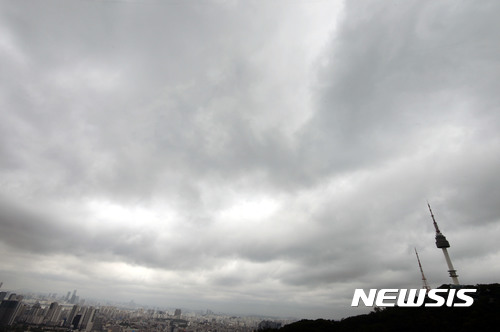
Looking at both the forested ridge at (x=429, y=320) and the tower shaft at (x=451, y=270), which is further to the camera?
the tower shaft at (x=451, y=270)

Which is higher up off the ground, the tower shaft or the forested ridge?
the tower shaft

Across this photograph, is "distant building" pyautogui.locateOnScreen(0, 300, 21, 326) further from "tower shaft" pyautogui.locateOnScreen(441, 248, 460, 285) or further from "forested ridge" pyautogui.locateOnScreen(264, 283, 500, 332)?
"tower shaft" pyautogui.locateOnScreen(441, 248, 460, 285)

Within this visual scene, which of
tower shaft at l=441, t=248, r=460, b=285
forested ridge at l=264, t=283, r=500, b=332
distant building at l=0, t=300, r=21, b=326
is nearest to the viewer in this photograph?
forested ridge at l=264, t=283, r=500, b=332

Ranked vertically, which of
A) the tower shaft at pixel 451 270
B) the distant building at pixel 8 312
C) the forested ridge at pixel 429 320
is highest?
the tower shaft at pixel 451 270

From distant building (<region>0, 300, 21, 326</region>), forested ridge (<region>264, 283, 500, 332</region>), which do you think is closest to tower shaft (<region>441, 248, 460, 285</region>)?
forested ridge (<region>264, 283, 500, 332</region>)

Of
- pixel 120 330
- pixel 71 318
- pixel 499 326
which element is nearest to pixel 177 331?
pixel 120 330

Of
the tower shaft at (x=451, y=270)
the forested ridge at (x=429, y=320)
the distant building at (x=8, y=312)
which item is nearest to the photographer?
the forested ridge at (x=429, y=320)

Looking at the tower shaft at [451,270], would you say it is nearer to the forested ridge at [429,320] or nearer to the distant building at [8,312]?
the forested ridge at [429,320]

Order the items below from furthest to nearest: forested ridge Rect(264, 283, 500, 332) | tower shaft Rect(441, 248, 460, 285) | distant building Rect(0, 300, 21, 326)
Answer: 1. distant building Rect(0, 300, 21, 326)
2. tower shaft Rect(441, 248, 460, 285)
3. forested ridge Rect(264, 283, 500, 332)

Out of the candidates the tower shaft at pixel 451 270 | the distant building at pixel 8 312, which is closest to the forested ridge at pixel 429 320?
the tower shaft at pixel 451 270

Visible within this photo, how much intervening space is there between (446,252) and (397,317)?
230 feet

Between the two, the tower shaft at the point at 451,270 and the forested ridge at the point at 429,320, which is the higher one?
the tower shaft at the point at 451,270

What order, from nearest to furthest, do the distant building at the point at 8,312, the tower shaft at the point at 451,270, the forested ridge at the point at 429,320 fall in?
the forested ridge at the point at 429,320 < the tower shaft at the point at 451,270 < the distant building at the point at 8,312

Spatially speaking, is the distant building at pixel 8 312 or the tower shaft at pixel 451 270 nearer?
the tower shaft at pixel 451 270
